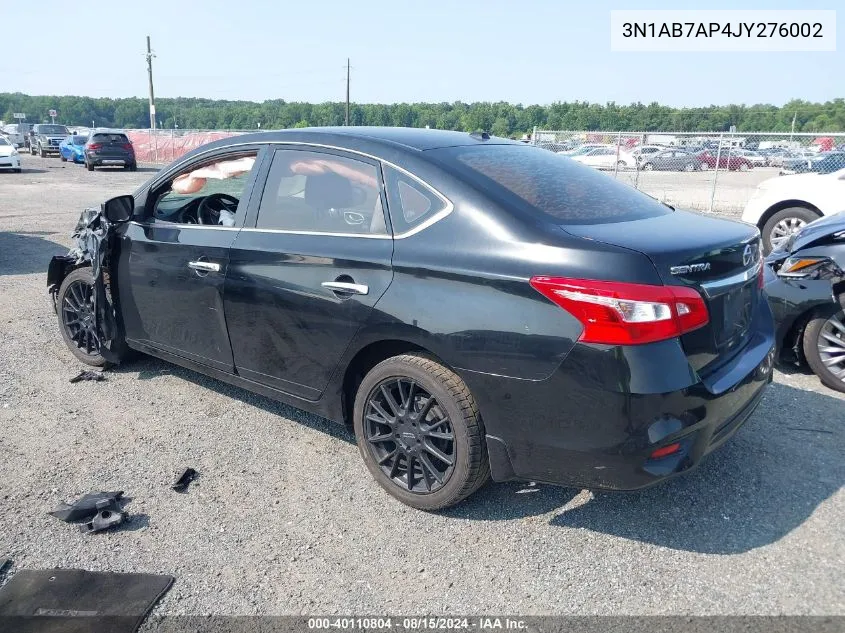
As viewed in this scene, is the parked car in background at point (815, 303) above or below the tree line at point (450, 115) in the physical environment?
below

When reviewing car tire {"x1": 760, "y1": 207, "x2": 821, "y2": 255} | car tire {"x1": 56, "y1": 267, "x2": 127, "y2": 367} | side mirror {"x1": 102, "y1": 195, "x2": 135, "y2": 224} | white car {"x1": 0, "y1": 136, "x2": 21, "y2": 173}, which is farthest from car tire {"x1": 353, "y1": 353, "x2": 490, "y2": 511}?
white car {"x1": 0, "y1": 136, "x2": 21, "y2": 173}

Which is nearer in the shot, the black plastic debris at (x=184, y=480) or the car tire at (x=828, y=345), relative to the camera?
the black plastic debris at (x=184, y=480)

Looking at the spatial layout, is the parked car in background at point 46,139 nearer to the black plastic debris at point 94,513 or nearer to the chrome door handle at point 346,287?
the black plastic debris at point 94,513

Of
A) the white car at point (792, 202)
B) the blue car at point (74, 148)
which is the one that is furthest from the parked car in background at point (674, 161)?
the blue car at point (74, 148)

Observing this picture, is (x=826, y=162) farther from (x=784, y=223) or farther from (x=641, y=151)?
(x=784, y=223)

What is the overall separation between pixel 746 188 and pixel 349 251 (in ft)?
69.0

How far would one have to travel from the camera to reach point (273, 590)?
2721 millimetres

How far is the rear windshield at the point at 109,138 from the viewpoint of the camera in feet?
91.5

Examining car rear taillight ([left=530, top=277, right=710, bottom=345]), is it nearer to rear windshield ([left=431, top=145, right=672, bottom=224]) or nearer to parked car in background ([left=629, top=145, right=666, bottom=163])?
rear windshield ([left=431, top=145, right=672, bottom=224])

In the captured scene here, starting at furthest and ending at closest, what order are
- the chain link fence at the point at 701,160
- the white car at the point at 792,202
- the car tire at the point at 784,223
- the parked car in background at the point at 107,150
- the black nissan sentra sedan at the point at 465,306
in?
1. the parked car in background at the point at 107,150
2. the chain link fence at the point at 701,160
3. the car tire at the point at 784,223
4. the white car at the point at 792,202
5. the black nissan sentra sedan at the point at 465,306

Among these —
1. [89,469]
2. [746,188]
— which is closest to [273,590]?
[89,469]

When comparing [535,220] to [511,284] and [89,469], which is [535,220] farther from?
[89,469]

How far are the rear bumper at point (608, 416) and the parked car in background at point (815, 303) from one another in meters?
2.27

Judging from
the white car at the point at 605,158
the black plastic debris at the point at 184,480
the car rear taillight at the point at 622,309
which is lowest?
the black plastic debris at the point at 184,480
